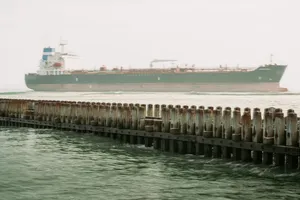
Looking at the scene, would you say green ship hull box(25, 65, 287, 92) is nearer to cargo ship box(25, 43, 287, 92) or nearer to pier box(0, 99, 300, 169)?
cargo ship box(25, 43, 287, 92)

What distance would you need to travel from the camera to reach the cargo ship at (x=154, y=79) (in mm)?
118188

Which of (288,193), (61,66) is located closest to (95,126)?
(288,193)

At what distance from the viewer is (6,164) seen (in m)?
16.8

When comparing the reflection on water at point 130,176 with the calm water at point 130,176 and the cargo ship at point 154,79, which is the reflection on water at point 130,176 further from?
the cargo ship at point 154,79

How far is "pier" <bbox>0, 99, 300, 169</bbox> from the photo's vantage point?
48.6 feet

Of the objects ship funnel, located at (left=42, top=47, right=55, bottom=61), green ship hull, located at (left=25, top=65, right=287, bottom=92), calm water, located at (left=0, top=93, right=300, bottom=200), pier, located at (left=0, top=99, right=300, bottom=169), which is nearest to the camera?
calm water, located at (left=0, top=93, right=300, bottom=200)

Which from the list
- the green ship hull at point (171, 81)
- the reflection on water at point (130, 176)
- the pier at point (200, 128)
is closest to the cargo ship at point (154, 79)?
the green ship hull at point (171, 81)

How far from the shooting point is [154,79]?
127062 millimetres

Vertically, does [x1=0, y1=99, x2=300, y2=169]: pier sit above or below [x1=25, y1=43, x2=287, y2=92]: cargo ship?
below

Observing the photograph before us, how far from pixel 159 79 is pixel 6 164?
109887 mm

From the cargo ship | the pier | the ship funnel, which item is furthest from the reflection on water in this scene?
the ship funnel

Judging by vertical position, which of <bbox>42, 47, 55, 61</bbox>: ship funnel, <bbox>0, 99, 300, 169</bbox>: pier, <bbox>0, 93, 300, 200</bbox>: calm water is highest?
<bbox>42, 47, 55, 61</bbox>: ship funnel

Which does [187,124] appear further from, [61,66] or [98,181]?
[61,66]

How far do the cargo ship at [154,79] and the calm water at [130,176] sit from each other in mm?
99750
